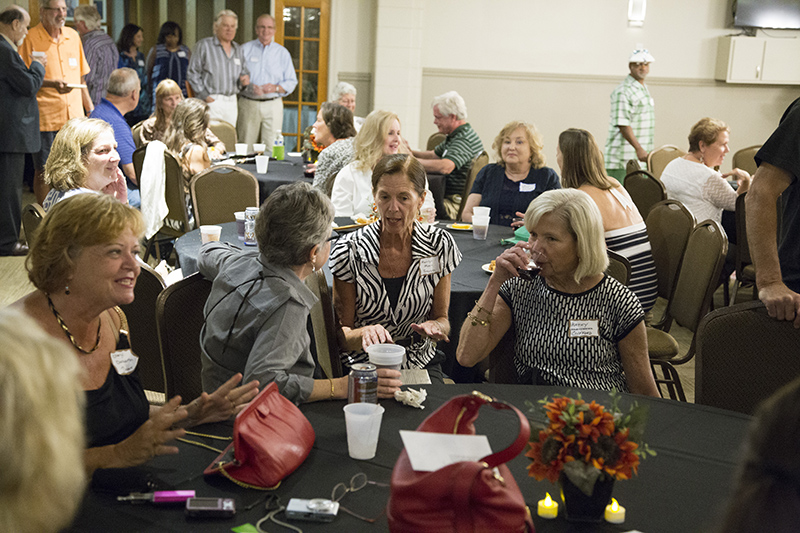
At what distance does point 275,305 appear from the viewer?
6.55 ft

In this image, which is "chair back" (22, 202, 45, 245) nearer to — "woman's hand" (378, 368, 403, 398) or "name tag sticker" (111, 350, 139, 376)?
"name tag sticker" (111, 350, 139, 376)

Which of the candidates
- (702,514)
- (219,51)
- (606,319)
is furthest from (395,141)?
(219,51)

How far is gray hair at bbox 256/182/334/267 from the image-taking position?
6.91 feet

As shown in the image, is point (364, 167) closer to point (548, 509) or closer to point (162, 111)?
point (162, 111)

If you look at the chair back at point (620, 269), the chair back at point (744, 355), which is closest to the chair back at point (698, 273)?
the chair back at point (620, 269)

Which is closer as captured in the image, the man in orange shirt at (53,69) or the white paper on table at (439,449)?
the white paper on table at (439,449)

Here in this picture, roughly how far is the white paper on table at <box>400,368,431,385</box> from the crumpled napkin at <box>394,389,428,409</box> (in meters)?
0.69

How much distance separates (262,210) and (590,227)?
1025 millimetres

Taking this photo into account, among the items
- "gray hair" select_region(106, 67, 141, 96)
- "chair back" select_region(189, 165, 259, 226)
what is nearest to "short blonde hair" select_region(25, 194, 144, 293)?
"chair back" select_region(189, 165, 259, 226)

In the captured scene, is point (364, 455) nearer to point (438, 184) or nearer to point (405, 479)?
point (405, 479)

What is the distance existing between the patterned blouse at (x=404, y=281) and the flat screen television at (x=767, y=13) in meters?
8.39

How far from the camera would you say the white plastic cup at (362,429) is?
162cm

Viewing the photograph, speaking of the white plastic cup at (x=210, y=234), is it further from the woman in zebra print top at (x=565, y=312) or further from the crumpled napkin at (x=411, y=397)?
the crumpled napkin at (x=411, y=397)

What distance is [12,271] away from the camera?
577 centimetres
